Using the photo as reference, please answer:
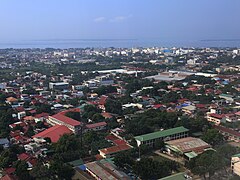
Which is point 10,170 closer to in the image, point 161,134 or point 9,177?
point 9,177

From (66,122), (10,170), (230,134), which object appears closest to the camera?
(10,170)

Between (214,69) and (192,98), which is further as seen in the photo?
(214,69)

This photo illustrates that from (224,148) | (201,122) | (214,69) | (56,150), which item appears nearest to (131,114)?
(201,122)

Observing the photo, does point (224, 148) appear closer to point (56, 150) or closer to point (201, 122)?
point (201, 122)

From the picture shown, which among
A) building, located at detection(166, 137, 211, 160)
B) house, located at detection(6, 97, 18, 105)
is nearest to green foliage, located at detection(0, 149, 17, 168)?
building, located at detection(166, 137, 211, 160)

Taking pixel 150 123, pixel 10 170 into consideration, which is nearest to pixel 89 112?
pixel 150 123

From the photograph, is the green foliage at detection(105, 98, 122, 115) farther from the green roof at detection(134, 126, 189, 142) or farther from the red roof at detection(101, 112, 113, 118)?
the green roof at detection(134, 126, 189, 142)
